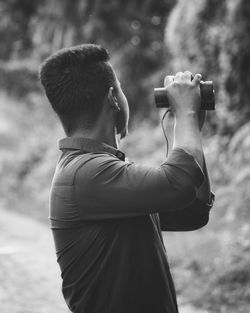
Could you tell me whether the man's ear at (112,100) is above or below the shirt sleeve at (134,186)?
above

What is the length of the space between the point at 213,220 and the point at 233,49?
2.78 m

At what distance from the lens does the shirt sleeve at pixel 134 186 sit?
1.88m

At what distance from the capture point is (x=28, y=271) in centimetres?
805

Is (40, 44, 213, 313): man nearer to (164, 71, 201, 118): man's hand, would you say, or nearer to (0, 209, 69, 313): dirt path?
(164, 71, 201, 118): man's hand

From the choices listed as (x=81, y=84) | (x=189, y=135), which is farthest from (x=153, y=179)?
(x=81, y=84)

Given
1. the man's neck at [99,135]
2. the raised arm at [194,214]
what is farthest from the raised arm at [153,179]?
the raised arm at [194,214]

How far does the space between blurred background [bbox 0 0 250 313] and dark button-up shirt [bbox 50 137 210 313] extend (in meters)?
4.02

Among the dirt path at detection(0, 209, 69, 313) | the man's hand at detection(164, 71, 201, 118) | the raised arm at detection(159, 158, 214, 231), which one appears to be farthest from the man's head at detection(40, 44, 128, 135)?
the dirt path at detection(0, 209, 69, 313)

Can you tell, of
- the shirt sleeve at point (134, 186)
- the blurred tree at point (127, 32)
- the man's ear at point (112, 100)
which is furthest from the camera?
the blurred tree at point (127, 32)

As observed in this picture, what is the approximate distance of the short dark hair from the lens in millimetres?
2078

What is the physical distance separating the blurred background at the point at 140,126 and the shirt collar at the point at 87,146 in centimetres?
412

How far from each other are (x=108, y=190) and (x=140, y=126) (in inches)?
526

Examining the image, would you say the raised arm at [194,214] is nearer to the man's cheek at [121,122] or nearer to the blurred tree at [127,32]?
the man's cheek at [121,122]

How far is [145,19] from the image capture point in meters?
15.3
